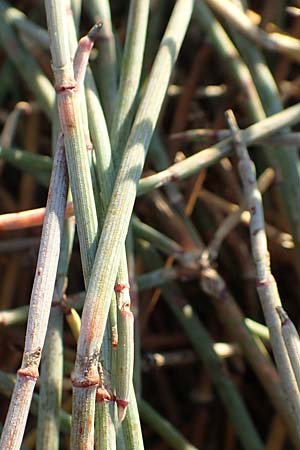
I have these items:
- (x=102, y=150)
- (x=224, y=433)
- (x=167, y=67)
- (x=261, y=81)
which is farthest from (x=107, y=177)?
(x=224, y=433)

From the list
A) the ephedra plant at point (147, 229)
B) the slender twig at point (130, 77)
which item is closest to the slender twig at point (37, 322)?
the ephedra plant at point (147, 229)

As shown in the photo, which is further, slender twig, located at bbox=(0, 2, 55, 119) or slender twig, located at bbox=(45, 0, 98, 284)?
slender twig, located at bbox=(0, 2, 55, 119)

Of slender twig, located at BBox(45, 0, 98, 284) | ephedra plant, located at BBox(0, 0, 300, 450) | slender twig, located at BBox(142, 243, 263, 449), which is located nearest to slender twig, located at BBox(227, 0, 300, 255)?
ephedra plant, located at BBox(0, 0, 300, 450)

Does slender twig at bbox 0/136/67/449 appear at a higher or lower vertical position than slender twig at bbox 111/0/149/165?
lower

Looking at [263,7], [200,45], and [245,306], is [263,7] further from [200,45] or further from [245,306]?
[245,306]

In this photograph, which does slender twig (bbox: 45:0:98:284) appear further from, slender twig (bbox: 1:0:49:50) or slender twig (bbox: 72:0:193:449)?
slender twig (bbox: 1:0:49:50)

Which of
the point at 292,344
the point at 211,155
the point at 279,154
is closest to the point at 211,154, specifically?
the point at 211,155
